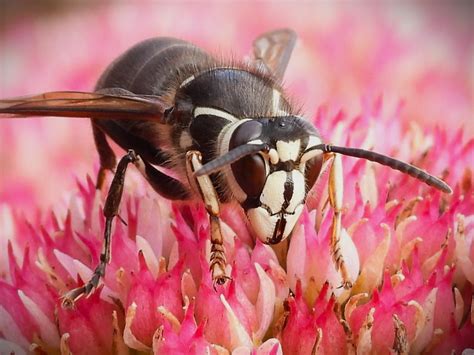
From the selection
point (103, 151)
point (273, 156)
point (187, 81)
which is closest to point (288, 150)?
point (273, 156)

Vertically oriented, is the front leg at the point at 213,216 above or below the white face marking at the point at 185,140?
below

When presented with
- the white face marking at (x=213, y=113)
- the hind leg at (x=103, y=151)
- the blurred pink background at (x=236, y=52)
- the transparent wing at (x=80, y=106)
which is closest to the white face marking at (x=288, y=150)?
the white face marking at (x=213, y=113)

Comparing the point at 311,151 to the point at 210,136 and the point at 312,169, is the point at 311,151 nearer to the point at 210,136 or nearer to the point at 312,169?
the point at 312,169

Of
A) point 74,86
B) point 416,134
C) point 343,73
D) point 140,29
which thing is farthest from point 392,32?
point 416,134

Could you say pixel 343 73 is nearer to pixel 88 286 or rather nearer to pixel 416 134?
pixel 416 134

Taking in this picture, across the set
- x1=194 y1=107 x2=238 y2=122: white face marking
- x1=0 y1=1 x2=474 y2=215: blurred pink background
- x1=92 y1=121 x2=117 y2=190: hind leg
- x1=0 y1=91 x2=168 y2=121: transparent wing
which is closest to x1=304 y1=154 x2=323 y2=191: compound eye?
x1=194 y1=107 x2=238 y2=122: white face marking

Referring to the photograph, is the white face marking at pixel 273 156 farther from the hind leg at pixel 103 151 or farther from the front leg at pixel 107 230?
the hind leg at pixel 103 151

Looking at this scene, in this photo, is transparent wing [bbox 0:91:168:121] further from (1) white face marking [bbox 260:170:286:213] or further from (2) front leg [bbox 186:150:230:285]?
(1) white face marking [bbox 260:170:286:213]
